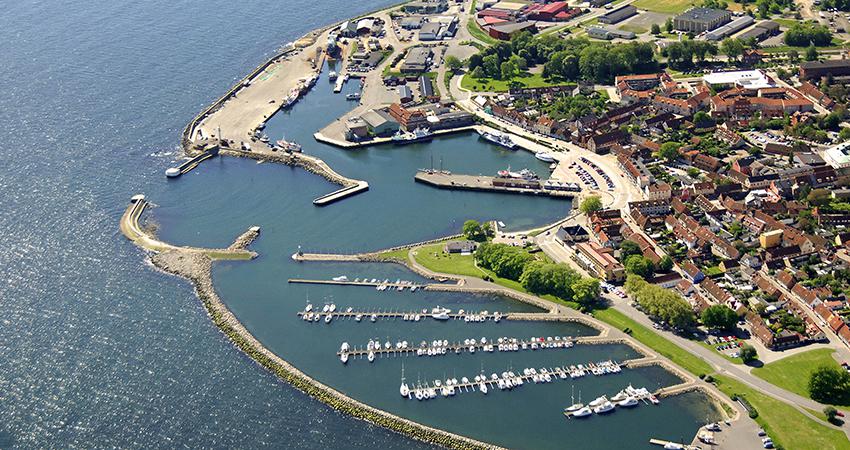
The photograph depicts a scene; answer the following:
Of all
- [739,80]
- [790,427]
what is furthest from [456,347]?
[739,80]

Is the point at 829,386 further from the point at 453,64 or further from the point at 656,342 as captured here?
the point at 453,64

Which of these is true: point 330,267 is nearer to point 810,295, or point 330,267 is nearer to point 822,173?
point 810,295

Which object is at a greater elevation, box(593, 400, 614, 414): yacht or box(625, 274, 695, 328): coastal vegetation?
box(625, 274, 695, 328): coastal vegetation

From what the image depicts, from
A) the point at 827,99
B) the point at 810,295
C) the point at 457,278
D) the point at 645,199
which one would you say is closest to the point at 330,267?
the point at 457,278

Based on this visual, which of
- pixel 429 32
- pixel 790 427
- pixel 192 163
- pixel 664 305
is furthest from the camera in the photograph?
pixel 429 32

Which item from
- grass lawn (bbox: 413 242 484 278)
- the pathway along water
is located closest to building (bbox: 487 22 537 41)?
the pathway along water

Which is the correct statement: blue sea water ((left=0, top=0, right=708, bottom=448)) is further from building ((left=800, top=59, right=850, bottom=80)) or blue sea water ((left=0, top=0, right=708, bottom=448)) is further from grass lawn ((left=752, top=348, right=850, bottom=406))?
building ((left=800, top=59, right=850, bottom=80))

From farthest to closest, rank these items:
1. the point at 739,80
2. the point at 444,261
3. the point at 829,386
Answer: the point at 739,80, the point at 444,261, the point at 829,386
